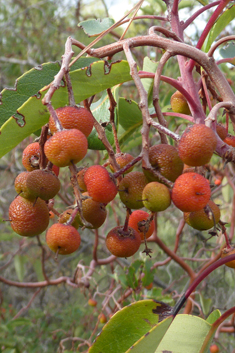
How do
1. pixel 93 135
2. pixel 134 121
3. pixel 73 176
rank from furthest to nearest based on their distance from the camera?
pixel 134 121
pixel 93 135
pixel 73 176

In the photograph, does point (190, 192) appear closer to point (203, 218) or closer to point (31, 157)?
point (203, 218)

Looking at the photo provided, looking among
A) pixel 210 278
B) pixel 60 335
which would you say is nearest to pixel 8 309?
pixel 60 335

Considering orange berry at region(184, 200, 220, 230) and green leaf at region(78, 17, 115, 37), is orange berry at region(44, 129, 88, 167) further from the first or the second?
green leaf at region(78, 17, 115, 37)

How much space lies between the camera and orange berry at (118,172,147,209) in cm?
64

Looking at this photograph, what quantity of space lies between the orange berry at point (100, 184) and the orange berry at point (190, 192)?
4.4 inches

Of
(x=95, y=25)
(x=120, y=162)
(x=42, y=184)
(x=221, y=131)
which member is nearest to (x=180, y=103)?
(x=221, y=131)

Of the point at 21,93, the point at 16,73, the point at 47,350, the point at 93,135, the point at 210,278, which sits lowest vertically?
Result: the point at 47,350

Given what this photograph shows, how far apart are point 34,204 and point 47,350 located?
3.47 m

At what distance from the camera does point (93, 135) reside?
0.92 m

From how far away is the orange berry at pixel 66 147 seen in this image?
541 mm

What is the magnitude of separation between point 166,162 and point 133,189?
0.08 metres

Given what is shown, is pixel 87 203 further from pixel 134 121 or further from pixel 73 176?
pixel 134 121

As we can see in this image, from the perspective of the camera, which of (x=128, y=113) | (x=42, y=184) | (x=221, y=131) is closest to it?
(x=42, y=184)

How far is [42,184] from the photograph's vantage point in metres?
0.64
